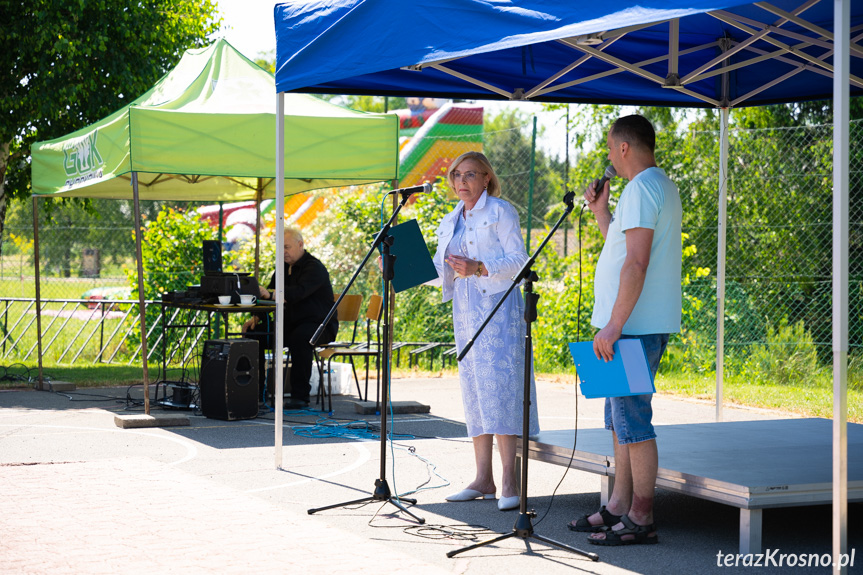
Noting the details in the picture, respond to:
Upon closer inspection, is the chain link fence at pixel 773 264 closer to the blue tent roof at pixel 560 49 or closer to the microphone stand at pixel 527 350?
the blue tent roof at pixel 560 49

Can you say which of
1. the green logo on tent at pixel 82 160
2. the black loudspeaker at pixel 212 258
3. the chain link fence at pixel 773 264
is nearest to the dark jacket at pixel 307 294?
the black loudspeaker at pixel 212 258

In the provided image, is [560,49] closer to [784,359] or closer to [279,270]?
[279,270]

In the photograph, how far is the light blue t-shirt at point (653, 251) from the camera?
4.34 m

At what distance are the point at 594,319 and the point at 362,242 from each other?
13.3m

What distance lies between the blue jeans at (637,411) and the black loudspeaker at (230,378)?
15.8 ft

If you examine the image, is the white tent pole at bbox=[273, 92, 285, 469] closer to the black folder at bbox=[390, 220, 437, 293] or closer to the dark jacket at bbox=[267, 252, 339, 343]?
the black folder at bbox=[390, 220, 437, 293]

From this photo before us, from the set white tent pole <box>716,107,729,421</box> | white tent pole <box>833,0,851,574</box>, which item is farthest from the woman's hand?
white tent pole <box>716,107,729,421</box>

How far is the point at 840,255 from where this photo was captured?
3551 millimetres

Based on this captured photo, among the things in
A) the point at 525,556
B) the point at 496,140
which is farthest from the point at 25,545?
the point at 496,140

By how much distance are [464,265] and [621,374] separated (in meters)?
1.19

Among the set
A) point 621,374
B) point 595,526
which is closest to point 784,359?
point 595,526

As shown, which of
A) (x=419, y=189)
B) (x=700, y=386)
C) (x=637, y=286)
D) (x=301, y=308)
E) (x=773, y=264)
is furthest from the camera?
(x=773, y=264)

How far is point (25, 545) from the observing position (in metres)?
4.50

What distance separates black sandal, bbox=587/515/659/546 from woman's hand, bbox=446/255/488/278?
4.80 feet
